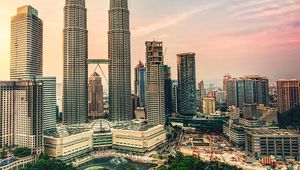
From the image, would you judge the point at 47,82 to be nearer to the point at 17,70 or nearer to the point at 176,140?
the point at 17,70

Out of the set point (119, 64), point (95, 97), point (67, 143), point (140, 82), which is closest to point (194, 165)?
point (67, 143)

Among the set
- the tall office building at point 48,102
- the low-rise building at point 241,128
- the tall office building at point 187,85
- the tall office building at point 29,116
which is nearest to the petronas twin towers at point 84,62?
the tall office building at point 48,102

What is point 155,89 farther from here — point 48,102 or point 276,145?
point 276,145

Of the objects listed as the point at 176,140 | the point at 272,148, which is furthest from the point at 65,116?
the point at 272,148

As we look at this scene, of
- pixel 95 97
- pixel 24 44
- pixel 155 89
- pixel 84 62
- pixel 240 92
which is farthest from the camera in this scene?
pixel 95 97

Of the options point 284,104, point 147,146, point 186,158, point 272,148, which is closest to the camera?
point 186,158

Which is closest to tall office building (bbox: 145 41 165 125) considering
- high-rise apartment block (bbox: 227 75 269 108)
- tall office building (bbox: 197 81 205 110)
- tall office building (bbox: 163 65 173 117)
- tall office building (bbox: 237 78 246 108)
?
tall office building (bbox: 163 65 173 117)

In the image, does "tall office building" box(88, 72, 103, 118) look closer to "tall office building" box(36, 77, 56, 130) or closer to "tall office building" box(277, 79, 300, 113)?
"tall office building" box(36, 77, 56, 130)
